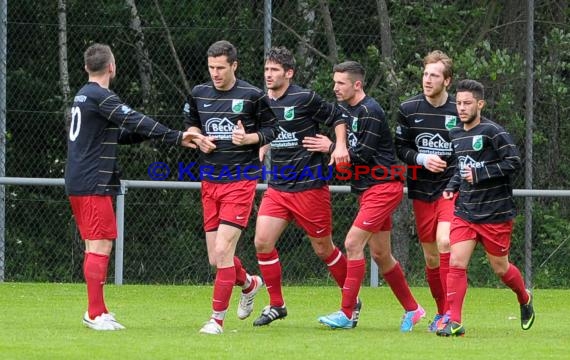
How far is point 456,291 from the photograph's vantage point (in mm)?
8719

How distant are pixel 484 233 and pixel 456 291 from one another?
17.9 inches

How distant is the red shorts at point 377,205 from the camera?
9.30m

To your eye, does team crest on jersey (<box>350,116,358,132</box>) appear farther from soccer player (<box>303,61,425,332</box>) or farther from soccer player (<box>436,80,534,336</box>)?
soccer player (<box>436,80,534,336</box>)

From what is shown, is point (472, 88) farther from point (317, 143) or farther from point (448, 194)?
point (317, 143)

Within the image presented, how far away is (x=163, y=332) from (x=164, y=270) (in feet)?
17.6

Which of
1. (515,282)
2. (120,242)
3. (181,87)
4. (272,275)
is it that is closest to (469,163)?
(515,282)

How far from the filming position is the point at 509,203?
8.92 meters

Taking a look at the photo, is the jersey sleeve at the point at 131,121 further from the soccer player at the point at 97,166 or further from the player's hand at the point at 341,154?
the player's hand at the point at 341,154

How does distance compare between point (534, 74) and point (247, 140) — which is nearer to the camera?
point (247, 140)

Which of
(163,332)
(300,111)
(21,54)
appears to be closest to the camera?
(163,332)

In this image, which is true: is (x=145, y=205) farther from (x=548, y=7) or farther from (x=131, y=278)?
(x=548, y=7)

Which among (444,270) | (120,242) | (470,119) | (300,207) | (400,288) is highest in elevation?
(470,119)

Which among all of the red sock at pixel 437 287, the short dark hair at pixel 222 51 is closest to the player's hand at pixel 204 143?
the short dark hair at pixel 222 51

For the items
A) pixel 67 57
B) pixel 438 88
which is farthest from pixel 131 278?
pixel 438 88
